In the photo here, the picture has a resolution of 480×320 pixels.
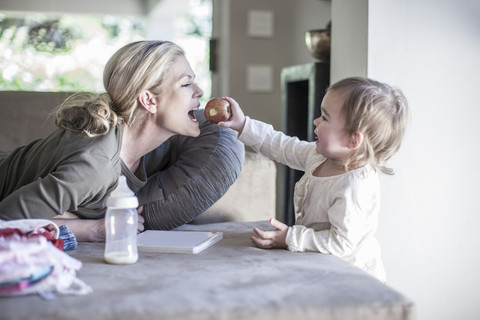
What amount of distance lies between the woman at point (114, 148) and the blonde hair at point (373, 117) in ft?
1.59

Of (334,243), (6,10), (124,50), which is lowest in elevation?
(334,243)

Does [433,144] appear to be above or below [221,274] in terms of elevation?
above

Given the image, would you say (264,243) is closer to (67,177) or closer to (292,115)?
(67,177)

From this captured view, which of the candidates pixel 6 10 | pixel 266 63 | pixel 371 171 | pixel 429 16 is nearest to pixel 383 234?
pixel 371 171

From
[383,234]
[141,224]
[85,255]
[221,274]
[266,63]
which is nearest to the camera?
[221,274]

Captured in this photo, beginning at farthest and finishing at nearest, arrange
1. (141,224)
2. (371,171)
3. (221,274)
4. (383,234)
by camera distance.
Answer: (383,234) < (141,224) < (371,171) < (221,274)

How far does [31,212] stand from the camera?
4.73ft

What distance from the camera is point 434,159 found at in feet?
6.95

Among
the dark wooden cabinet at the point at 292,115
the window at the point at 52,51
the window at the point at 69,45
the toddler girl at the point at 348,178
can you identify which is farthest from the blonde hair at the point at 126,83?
the window at the point at 52,51

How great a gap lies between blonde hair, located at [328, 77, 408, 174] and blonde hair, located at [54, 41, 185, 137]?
0.54 metres

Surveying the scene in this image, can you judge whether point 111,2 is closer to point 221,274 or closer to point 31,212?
Answer: point 31,212

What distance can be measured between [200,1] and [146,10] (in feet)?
→ 3.34

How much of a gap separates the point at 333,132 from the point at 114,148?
0.60m

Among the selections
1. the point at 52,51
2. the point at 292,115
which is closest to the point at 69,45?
the point at 52,51
